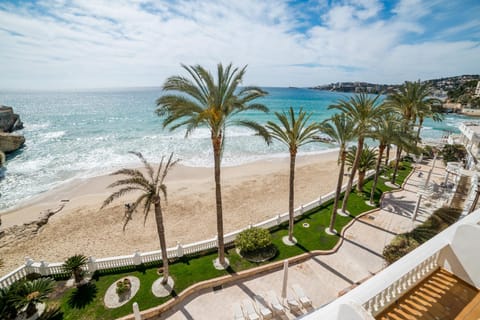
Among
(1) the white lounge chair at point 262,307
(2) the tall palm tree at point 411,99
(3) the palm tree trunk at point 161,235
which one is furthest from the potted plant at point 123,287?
(2) the tall palm tree at point 411,99

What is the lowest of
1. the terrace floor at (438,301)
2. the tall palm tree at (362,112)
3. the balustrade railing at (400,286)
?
the terrace floor at (438,301)

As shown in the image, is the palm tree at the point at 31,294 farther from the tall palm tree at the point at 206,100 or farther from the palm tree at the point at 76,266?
the tall palm tree at the point at 206,100

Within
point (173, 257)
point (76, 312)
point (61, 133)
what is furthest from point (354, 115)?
point (61, 133)

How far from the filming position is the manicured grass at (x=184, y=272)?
29.0 feet

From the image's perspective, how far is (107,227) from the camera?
51.7 feet

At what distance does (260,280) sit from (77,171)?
27252mm

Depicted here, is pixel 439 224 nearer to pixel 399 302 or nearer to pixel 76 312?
pixel 399 302

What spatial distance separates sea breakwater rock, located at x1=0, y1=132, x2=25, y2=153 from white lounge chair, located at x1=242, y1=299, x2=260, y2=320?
44884 mm

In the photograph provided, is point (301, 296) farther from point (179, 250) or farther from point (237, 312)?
point (179, 250)

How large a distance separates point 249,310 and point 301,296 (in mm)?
2136

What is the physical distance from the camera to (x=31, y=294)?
816cm

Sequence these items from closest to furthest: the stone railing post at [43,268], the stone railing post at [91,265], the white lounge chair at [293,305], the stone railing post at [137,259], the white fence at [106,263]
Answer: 1. the white lounge chair at [293,305]
2. the white fence at [106,263]
3. the stone railing post at [43,268]
4. the stone railing post at [91,265]
5. the stone railing post at [137,259]

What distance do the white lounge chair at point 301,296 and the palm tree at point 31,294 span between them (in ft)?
32.0

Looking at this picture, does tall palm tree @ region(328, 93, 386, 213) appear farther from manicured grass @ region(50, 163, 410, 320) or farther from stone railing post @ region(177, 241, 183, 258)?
stone railing post @ region(177, 241, 183, 258)
